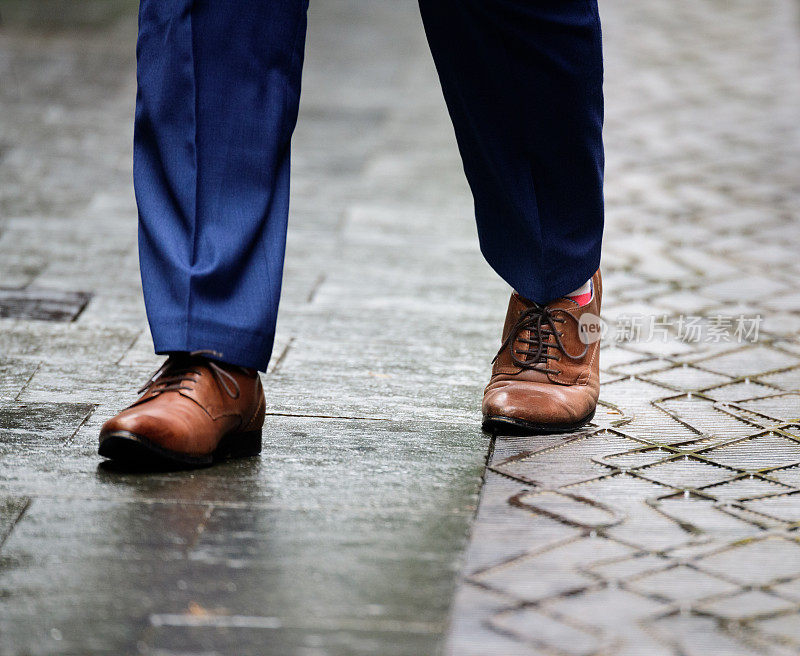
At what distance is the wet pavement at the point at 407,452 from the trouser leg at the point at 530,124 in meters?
0.31

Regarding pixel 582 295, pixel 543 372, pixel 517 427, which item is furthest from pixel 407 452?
pixel 582 295

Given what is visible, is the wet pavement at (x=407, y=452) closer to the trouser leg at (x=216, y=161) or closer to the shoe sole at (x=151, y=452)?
the shoe sole at (x=151, y=452)

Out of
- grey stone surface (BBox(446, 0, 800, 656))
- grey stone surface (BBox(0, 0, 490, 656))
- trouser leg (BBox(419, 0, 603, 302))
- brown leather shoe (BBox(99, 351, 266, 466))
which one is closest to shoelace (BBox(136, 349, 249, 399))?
brown leather shoe (BBox(99, 351, 266, 466))

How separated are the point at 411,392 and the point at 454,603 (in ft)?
2.96

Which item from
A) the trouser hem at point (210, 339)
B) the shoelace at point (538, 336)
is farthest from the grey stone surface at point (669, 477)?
the trouser hem at point (210, 339)

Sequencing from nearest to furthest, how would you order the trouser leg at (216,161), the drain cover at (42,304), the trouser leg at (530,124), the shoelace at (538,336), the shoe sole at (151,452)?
the shoe sole at (151,452) < the trouser leg at (216,161) < the trouser leg at (530,124) < the shoelace at (538,336) < the drain cover at (42,304)

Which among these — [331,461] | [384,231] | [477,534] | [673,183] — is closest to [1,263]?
[384,231]

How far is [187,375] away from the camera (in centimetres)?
188

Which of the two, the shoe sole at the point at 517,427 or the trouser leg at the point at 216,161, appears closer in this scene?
the trouser leg at the point at 216,161

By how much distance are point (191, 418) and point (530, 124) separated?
810mm

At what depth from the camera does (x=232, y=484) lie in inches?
69.6

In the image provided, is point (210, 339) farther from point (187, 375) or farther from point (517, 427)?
point (517, 427)

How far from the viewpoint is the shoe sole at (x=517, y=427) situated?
2035mm

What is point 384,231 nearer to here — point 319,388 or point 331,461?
point 319,388
